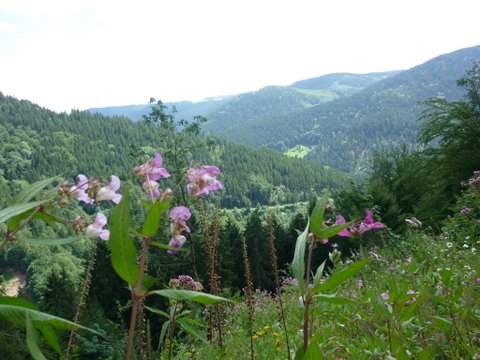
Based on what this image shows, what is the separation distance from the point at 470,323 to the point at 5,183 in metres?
169

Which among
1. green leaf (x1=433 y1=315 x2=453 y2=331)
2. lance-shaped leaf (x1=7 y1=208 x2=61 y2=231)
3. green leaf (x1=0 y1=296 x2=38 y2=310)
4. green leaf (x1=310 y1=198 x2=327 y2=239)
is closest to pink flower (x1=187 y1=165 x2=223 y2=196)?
green leaf (x1=310 y1=198 x2=327 y2=239)

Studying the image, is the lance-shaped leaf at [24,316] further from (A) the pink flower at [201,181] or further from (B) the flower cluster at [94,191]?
(A) the pink flower at [201,181]

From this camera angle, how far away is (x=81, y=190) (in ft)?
3.73

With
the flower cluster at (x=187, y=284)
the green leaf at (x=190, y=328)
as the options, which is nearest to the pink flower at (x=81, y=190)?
the green leaf at (x=190, y=328)

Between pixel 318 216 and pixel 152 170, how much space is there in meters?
0.55

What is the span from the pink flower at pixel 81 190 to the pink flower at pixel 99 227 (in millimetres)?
54

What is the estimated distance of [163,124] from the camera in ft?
61.8

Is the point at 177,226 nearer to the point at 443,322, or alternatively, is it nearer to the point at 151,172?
the point at 151,172

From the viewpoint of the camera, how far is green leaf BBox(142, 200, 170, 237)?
3.04 feet

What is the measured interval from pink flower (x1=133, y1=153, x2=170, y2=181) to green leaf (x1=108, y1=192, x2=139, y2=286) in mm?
387

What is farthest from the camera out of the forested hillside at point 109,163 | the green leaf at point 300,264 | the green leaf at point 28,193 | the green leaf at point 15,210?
the forested hillside at point 109,163

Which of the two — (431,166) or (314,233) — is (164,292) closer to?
(314,233)

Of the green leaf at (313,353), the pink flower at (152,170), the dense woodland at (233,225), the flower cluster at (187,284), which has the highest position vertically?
the pink flower at (152,170)

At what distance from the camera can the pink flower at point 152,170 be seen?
1282 millimetres
